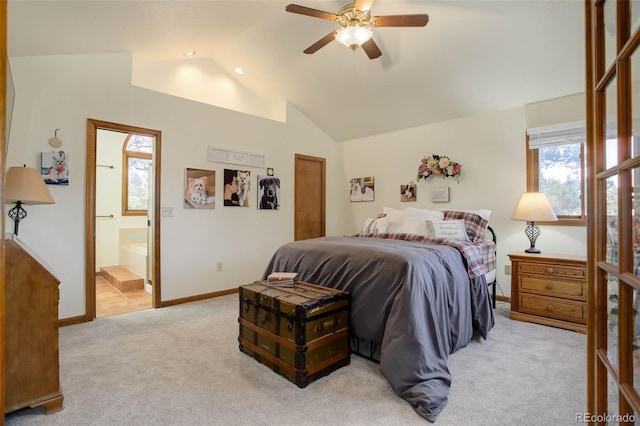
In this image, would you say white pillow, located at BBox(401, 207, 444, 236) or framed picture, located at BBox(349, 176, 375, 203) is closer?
white pillow, located at BBox(401, 207, 444, 236)

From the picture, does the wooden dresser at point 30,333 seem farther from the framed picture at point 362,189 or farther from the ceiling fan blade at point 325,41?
the framed picture at point 362,189

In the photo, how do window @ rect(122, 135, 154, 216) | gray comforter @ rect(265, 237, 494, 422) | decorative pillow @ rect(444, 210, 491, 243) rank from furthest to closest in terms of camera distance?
window @ rect(122, 135, 154, 216)
decorative pillow @ rect(444, 210, 491, 243)
gray comforter @ rect(265, 237, 494, 422)

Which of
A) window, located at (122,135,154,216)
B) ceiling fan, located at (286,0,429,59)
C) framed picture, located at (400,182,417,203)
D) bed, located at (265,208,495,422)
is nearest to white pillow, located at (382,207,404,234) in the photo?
bed, located at (265,208,495,422)

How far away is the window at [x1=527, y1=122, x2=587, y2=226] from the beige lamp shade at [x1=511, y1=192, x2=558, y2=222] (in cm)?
32

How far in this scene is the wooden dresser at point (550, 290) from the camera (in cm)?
275

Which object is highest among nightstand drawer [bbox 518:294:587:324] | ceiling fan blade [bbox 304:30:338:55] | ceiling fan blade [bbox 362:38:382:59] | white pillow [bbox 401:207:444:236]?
ceiling fan blade [bbox 304:30:338:55]

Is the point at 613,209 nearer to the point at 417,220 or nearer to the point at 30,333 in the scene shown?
the point at 30,333

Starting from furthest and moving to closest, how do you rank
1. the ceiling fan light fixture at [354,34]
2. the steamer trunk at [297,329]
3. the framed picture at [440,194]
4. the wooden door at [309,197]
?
the wooden door at [309,197], the framed picture at [440,194], the ceiling fan light fixture at [354,34], the steamer trunk at [297,329]

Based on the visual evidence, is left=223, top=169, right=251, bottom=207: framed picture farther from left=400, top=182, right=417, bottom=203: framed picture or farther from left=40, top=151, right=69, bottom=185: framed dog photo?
left=400, top=182, right=417, bottom=203: framed picture

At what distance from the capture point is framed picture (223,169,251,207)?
415cm

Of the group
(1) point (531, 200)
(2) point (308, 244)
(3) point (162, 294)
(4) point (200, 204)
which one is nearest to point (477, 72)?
(1) point (531, 200)

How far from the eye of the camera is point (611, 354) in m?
0.90

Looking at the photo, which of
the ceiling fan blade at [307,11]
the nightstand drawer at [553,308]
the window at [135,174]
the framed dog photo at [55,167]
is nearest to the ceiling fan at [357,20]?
the ceiling fan blade at [307,11]

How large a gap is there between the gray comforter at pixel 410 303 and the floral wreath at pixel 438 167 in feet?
5.84
